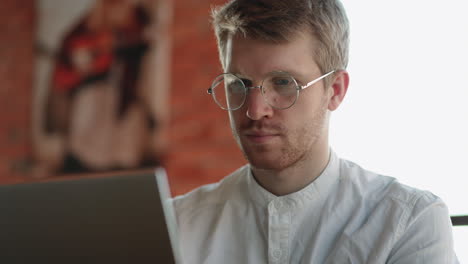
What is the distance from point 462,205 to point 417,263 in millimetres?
733

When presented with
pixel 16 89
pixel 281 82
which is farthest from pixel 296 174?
pixel 16 89

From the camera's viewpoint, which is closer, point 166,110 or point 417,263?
point 417,263

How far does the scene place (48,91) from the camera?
3.35 meters

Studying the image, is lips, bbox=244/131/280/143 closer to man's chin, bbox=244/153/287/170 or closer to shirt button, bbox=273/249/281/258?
man's chin, bbox=244/153/287/170

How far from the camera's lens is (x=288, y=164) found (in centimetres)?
150

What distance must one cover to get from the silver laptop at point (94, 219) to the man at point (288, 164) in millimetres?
681

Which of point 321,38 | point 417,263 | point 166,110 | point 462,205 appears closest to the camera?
point 417,263

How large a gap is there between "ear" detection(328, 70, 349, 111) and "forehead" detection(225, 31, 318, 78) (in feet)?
0.40

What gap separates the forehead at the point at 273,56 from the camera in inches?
58.0

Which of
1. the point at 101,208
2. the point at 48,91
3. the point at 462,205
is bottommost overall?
the point at 462,205

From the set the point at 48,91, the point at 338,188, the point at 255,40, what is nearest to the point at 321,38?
the point at 255,40

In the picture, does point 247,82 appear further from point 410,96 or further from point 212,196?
point 410,96

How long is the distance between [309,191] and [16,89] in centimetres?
268

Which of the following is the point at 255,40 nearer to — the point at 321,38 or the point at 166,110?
the point at 321,38
